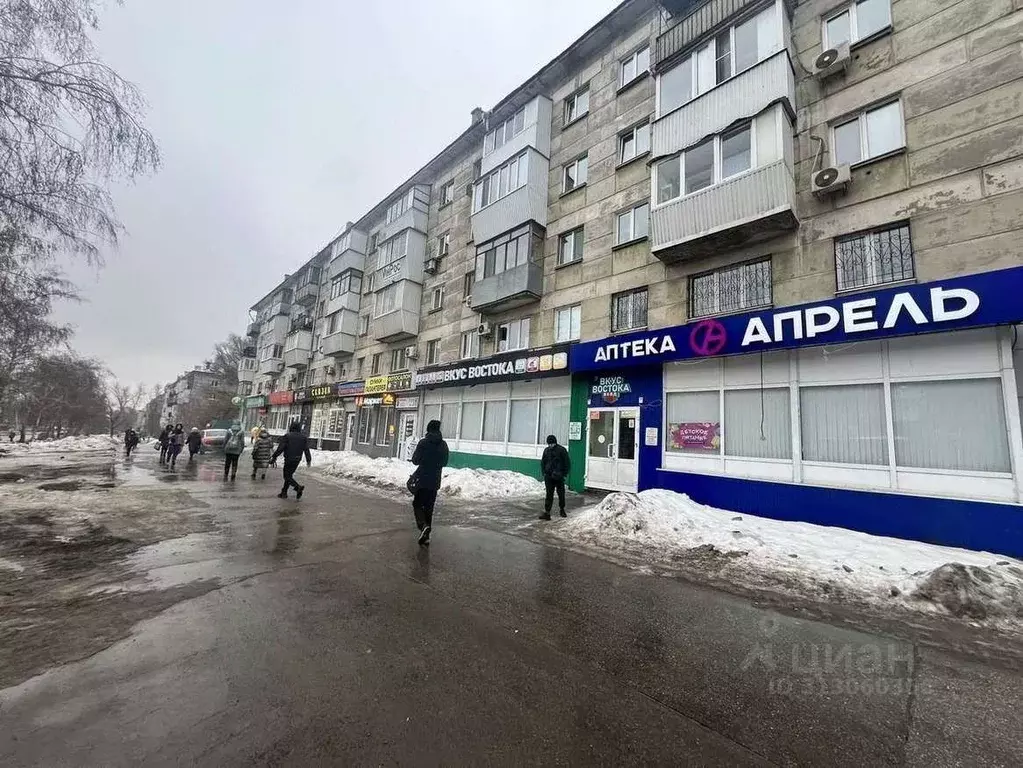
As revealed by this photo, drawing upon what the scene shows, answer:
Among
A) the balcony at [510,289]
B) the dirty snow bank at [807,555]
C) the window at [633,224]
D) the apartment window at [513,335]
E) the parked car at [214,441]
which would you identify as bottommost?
the dirty snow bank at [807,555]

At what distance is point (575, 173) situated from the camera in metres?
16.4

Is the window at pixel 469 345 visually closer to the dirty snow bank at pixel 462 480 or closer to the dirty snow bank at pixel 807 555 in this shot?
the dirty snow bank at pixel 462 480

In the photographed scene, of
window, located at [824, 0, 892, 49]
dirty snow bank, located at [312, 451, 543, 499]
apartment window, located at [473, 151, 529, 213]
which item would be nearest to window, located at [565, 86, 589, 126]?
apartment window, located at [473, 151, 529, 213]

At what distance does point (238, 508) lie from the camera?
9594 millimetres

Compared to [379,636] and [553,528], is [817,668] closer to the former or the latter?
[379,636]

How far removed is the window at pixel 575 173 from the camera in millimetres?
16031

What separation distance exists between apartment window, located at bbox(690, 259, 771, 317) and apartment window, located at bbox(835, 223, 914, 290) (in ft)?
4.81

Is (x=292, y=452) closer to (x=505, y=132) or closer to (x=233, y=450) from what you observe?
(x=233, y=450)

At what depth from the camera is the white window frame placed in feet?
29.9

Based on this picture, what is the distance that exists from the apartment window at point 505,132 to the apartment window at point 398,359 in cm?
1094

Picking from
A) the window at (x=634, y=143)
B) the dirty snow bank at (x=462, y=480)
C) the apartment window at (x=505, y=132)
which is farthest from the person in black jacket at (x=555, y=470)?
the apartment window at (x=505, y=132)

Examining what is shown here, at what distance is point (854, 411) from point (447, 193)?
20.9m

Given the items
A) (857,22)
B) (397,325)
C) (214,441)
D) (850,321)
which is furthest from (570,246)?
(214,441)

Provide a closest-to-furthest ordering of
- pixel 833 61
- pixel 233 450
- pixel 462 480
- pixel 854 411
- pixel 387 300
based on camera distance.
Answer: pixel 854 411
pixel 833 61
pixel 462 480
pixel 233 450
pixel 387 300
